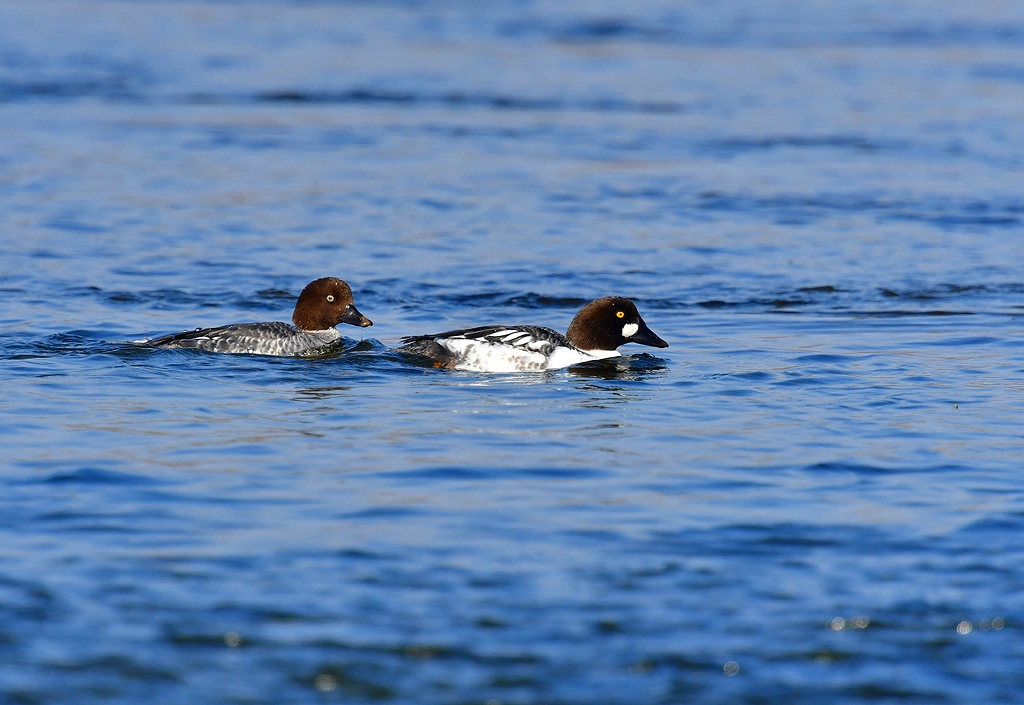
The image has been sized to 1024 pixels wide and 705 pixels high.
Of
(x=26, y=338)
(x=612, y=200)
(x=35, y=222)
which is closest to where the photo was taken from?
(x=26, y=338)

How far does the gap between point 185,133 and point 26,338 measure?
1241 cm

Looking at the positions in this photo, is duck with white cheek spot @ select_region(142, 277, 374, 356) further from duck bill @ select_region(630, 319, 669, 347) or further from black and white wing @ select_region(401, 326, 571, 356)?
duck bill @ select_region(630, 319, 669, 347)

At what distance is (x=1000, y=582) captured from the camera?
735cm

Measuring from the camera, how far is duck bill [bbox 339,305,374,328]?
529 inches

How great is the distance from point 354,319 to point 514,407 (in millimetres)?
2875

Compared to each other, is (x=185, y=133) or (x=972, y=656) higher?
(x=185, y=133)

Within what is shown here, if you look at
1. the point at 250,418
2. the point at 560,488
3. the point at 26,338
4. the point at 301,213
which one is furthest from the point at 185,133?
the point at 560,488

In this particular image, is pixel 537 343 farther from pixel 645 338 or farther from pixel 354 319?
pixel 354 319

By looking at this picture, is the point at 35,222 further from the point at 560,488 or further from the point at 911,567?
the point at 911,567

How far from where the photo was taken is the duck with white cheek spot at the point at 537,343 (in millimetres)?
12336

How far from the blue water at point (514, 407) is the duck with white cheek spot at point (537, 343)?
21 centimetres

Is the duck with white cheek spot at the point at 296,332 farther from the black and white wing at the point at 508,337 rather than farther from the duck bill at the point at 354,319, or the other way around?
the black and white wing at the point at 508,337

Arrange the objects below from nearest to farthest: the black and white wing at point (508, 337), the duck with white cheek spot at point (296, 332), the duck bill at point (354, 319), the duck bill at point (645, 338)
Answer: the black and white wing at point (508, 337), the duck with white cheek spot at point (296, 332), the duck bill at point (645, 338), the duck bill at point (354, 319)

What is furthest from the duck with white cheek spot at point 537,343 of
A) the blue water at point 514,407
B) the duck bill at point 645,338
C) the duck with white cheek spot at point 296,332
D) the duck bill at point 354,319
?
the duck with white cheek spot at point 296,332
